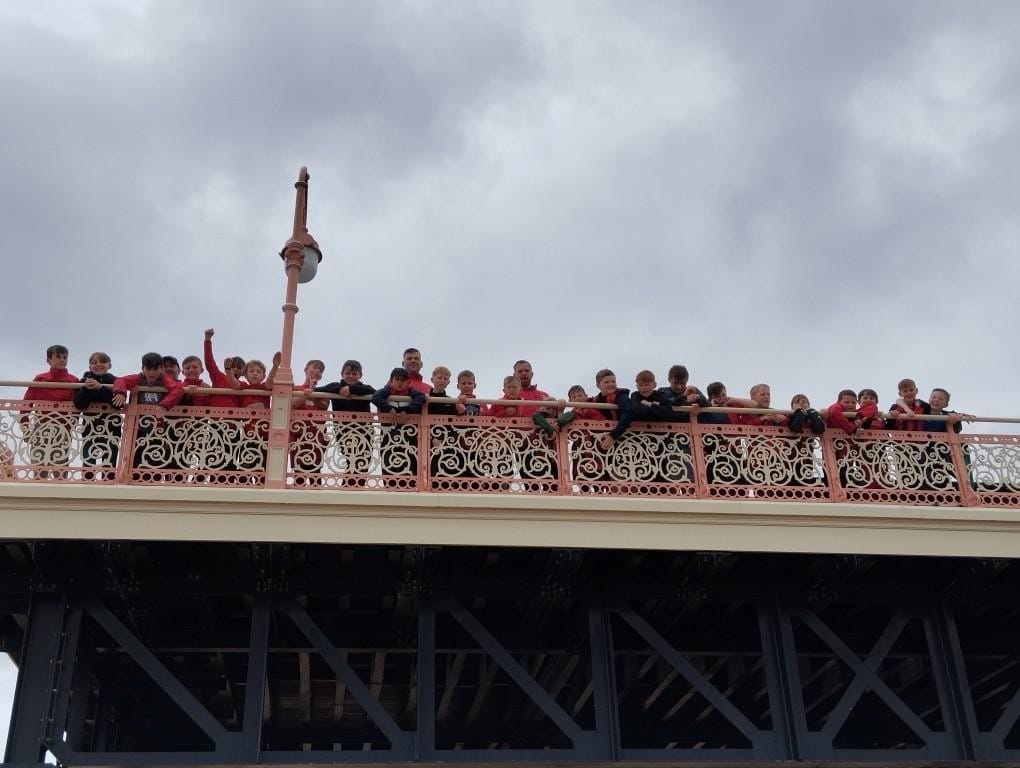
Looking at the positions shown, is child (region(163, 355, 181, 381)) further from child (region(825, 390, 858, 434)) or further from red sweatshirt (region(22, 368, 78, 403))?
child (region(825, 390, 858, 434))

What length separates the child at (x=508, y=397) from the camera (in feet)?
38.3

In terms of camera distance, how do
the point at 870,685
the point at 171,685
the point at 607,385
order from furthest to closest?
the point at 607,385 < the point at 870,685 < the point at 171,685

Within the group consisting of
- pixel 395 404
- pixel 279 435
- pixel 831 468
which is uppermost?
pixel 395 404

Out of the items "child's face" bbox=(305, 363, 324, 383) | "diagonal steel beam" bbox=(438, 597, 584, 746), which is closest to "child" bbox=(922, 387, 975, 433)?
"diagonal steel beam" bbox=(438, 597, 584, 746)

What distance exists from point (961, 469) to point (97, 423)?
8.43 meters

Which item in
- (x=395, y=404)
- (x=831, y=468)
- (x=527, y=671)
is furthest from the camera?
(x=527, y=671)

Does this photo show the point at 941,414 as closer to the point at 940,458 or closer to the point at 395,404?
the point at 940,458

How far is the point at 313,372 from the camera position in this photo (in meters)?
12.1

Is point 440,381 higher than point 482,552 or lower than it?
higher

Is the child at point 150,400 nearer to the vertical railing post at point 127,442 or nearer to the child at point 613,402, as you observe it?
the vertical railing post at point 127,442

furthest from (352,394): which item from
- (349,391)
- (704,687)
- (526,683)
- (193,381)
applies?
(704,687)

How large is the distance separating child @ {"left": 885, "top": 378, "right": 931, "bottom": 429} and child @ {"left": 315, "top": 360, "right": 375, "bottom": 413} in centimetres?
527

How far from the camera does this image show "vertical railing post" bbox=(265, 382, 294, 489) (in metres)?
11.0

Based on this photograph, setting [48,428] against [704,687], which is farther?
[704,687]
